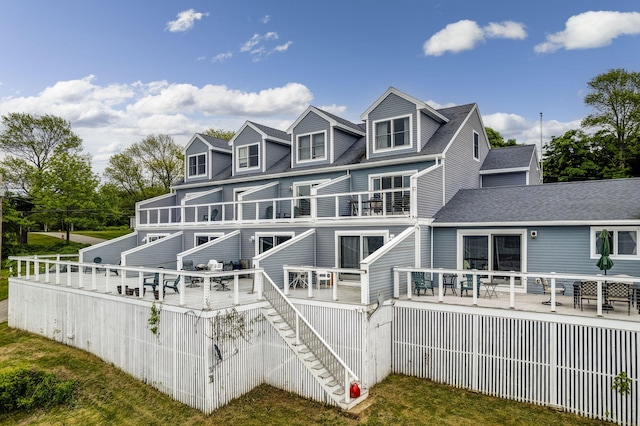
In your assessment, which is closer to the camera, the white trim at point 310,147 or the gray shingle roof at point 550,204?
the gray shingle roof at point 550,204

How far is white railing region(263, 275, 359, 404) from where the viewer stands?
387 inches

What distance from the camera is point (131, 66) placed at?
94.6 feet

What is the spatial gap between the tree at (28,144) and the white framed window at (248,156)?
2495cm

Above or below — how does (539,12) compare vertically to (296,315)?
above

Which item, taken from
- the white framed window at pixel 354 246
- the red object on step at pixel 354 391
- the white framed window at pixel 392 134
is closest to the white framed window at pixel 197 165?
the white framed window at pixel 392 134

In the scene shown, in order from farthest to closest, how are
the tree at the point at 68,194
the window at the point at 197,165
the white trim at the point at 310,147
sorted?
the tree at the point at 68,194 < the window at the point at 197,165 < the white trim at the point at 310,147

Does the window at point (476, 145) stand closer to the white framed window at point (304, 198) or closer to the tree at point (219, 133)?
the white framed window at point (304, 198)

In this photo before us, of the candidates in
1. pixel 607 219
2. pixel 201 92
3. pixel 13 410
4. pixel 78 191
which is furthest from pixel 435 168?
pixel 201 92

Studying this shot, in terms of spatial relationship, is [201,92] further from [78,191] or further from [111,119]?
[78,191]

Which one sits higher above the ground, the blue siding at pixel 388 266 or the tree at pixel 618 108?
the tree at pixel 618 108

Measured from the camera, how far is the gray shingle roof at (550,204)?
40.7 ft

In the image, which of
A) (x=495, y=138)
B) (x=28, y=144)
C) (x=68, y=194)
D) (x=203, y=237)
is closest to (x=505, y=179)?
(x=203, y=237)

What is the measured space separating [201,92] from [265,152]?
102ft

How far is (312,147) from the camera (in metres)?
19.7
